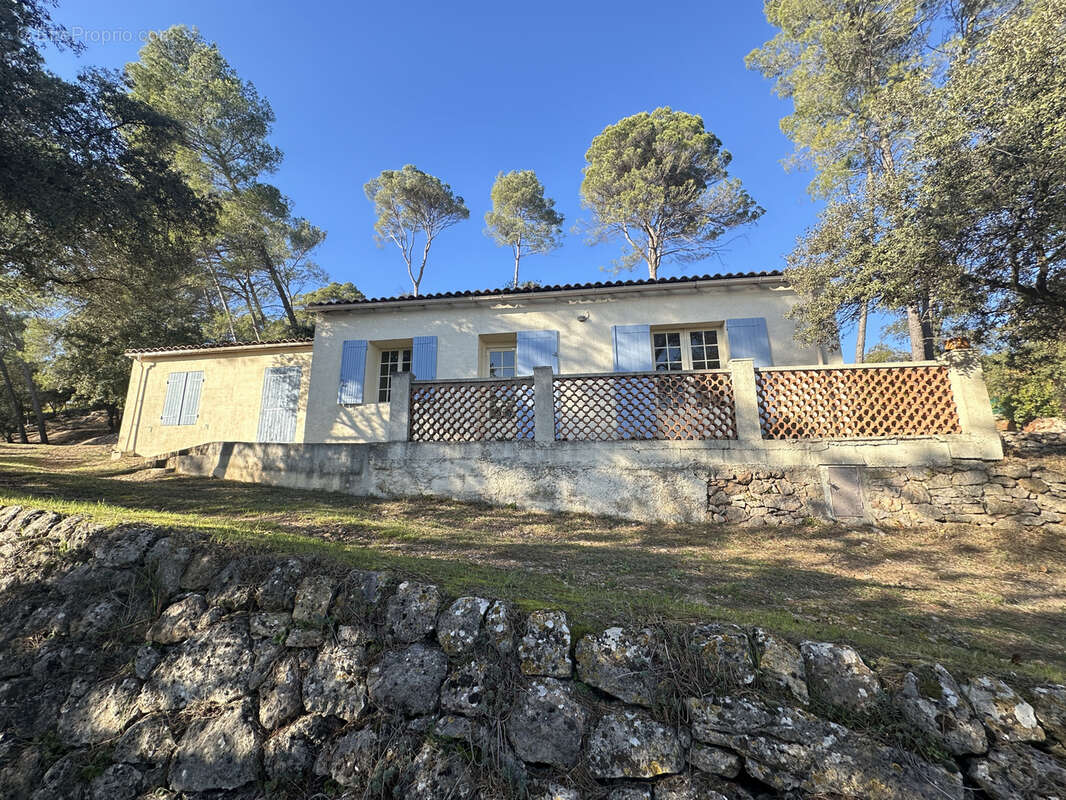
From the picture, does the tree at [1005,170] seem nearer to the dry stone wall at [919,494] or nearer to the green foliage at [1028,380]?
the green foliage at [1028,380]

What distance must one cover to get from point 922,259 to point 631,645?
258 inches

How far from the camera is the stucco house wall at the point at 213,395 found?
453 inches

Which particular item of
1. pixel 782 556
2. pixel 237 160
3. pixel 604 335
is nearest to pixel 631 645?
pixel 782 556

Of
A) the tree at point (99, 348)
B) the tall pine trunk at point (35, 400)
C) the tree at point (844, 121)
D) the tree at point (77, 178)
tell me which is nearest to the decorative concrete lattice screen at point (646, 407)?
the tree at point (844, 121)

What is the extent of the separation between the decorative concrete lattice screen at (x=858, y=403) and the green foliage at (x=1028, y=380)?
1.09 m

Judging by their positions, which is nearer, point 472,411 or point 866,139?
point 472,411

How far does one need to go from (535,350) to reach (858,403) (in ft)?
18.9

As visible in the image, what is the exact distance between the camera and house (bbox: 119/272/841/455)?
8914 millimetres

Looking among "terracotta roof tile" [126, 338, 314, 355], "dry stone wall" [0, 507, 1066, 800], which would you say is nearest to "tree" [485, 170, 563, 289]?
"terracotta roof tile" [126, 338, 314, 355]

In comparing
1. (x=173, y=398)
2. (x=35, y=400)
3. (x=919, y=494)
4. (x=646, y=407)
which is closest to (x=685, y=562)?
(x=646, y=407)

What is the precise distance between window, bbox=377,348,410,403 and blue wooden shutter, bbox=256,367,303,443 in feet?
8.70

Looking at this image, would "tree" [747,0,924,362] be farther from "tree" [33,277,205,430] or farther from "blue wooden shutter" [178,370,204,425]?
"tree" [33,277,205,430]

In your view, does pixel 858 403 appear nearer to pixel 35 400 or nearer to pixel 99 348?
pixel 99 348

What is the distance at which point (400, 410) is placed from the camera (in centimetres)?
727
